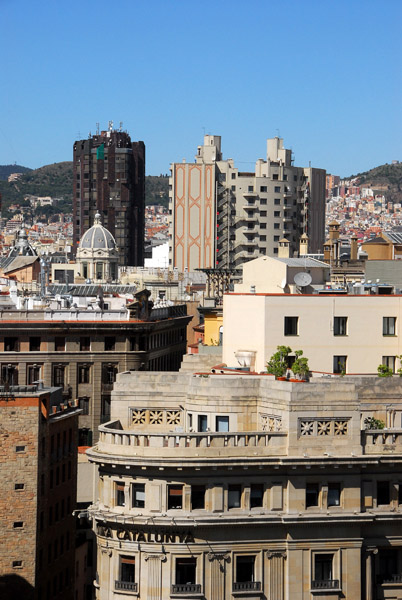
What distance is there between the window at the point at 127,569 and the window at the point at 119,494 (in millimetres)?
1738

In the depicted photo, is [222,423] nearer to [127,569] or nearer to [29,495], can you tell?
[127,569]

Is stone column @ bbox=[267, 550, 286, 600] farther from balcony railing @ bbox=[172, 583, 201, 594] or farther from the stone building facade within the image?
balcony railing @ bbox=[172, 583, 201, 594]

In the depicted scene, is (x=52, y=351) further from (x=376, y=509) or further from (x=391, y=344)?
(x=376, y=509)

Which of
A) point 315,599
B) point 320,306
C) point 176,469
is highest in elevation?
point 320,306

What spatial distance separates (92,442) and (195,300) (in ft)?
217

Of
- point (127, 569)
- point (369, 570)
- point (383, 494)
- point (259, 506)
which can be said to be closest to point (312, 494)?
point (259, 506)

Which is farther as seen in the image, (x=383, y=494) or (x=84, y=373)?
(x=84, y=373)

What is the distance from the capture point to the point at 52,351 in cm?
11981

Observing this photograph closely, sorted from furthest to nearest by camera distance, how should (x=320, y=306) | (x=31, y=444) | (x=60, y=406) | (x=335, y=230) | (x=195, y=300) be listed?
(x=195, y=300) → (x=335, y=230) → (x=60, y=406) → (x=31, y=444) → (x=320, y=306)

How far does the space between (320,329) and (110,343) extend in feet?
188

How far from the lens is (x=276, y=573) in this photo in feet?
185

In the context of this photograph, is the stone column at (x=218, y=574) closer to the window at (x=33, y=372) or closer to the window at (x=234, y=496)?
the window at (x=234, y=496)

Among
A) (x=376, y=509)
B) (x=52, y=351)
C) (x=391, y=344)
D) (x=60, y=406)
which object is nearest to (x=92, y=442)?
(x=52, y=351)

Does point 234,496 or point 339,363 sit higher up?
point 339,363
